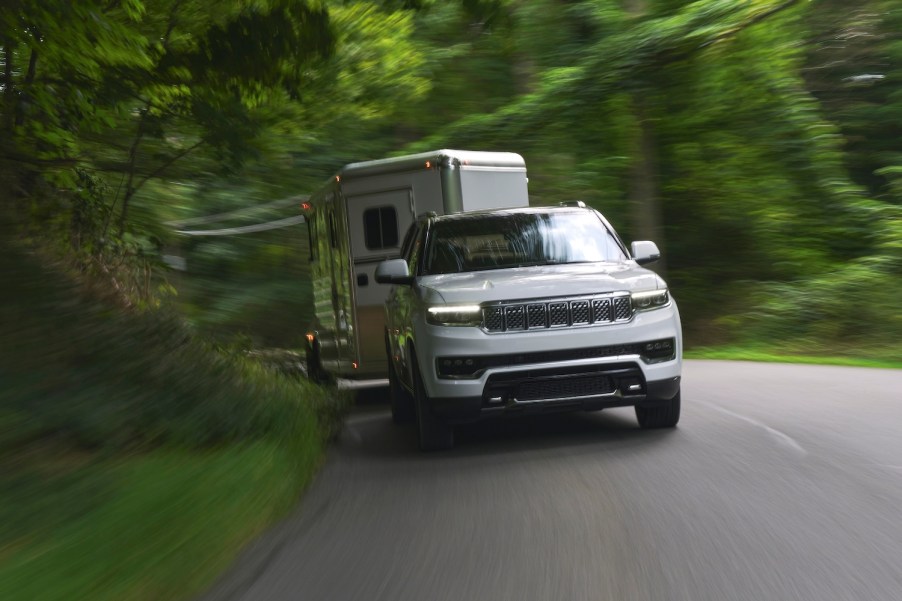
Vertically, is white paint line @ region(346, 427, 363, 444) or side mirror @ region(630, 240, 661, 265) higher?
side mirror @ region(630, 240, 661, 265)

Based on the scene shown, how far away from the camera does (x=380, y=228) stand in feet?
44.7

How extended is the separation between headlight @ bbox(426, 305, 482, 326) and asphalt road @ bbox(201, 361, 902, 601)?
103 cm

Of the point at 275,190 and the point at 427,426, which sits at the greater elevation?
the point at 275,190

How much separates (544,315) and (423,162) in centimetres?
461

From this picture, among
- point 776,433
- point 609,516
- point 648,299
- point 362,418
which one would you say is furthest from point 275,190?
point 609,516

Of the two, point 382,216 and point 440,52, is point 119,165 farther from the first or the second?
point 440,52

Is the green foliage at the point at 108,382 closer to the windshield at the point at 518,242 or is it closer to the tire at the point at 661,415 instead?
the windshield at the point at 518,242

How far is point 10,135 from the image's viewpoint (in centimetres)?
1195

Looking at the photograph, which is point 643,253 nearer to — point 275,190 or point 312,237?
point 312,237

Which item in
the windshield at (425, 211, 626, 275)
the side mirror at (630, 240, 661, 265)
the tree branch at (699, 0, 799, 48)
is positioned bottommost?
the side mirror at (630, 240, 661, 265)

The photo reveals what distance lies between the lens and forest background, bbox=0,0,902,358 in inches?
464

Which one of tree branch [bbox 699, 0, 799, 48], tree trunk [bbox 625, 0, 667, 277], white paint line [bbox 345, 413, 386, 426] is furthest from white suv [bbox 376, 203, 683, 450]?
tree trunk [bbox 625, 0, 667, 277]

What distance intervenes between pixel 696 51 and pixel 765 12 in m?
1.67

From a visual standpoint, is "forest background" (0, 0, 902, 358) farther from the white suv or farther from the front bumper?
the front bumper
